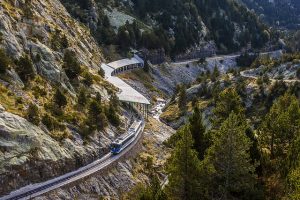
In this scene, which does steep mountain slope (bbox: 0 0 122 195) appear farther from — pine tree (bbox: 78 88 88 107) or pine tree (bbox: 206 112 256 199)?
pine tree (bbox: 206 112 256 199)

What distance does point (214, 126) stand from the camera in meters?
76.0

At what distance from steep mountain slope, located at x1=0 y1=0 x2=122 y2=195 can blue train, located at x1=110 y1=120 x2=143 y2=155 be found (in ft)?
6.67

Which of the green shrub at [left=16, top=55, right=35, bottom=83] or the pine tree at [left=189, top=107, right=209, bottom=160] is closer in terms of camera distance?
the pine tree at [left=189, top=107, right=209, bottom=160]

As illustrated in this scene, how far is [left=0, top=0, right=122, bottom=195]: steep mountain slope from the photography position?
62.2 metres

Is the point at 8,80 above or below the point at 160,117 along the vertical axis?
above

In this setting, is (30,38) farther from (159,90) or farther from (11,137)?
(159,90)

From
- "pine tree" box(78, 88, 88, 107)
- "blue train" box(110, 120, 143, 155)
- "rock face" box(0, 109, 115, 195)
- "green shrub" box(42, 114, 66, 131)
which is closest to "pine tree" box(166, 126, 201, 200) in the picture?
"rock face" box(0, 109, 115, 195)

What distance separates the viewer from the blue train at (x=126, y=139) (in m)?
78.6

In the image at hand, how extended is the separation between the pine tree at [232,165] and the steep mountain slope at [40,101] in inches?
1027

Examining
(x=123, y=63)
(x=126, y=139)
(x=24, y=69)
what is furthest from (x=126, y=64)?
(x=24, y=69)

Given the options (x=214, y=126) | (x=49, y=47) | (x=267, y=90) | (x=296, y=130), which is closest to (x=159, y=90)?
(x=267, y=90)

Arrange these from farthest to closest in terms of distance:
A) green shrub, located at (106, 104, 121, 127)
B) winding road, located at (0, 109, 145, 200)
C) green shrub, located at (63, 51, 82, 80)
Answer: green shrub, located at (63, 51, 82, 80) → green shrub, located at (106, 104, 121, 127) → winding road, located at (0, 109, 145, 200)

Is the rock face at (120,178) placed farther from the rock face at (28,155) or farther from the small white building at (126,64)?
the small white building at (126,64)

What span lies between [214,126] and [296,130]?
47.0 feet
